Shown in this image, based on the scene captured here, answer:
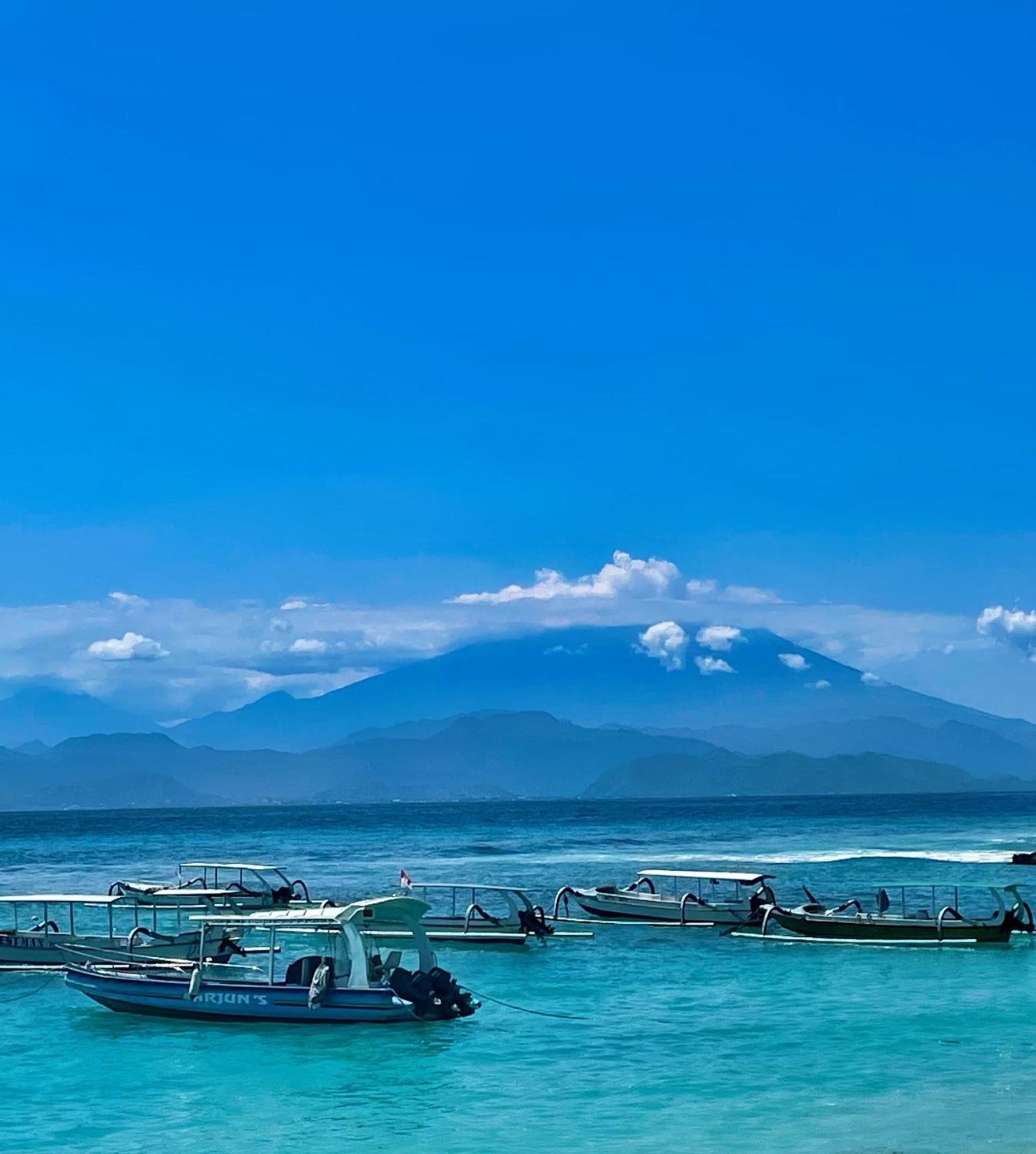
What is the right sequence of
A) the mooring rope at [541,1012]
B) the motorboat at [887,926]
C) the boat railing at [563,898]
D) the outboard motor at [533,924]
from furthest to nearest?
the boat railing at [563,898]
the outboard motor at [533,924]
the motorboat at [887,926]
the mooring rope at [541,1012]

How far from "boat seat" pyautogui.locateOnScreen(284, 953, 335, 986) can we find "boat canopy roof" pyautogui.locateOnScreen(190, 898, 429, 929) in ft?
2.64

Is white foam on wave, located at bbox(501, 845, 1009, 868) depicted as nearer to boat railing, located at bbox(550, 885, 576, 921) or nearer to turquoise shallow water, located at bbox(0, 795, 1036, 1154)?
boat railing, located at bbox(550, 885, 576, 921)

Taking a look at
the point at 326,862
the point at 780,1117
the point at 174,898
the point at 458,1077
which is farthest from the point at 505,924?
the point at 326,862

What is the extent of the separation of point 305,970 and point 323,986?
128 centimetres

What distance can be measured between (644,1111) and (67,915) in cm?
4595

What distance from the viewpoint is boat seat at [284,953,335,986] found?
114ft

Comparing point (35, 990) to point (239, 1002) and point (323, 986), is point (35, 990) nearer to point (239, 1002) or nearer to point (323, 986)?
point (239, 1002)

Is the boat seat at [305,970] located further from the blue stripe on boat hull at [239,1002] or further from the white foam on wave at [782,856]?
the white foam on wave at [782,856]

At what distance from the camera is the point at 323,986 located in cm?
3406

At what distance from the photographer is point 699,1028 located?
3488 centimetres

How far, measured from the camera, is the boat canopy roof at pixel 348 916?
3478 centimetres

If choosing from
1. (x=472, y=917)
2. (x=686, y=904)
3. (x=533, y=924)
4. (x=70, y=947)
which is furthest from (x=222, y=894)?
(x=686, y=904)

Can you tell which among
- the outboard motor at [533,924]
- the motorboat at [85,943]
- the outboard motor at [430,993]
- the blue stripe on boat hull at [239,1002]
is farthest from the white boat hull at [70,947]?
the outboard motor at [533,924]

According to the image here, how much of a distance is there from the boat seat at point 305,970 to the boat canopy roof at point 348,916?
0.80m
